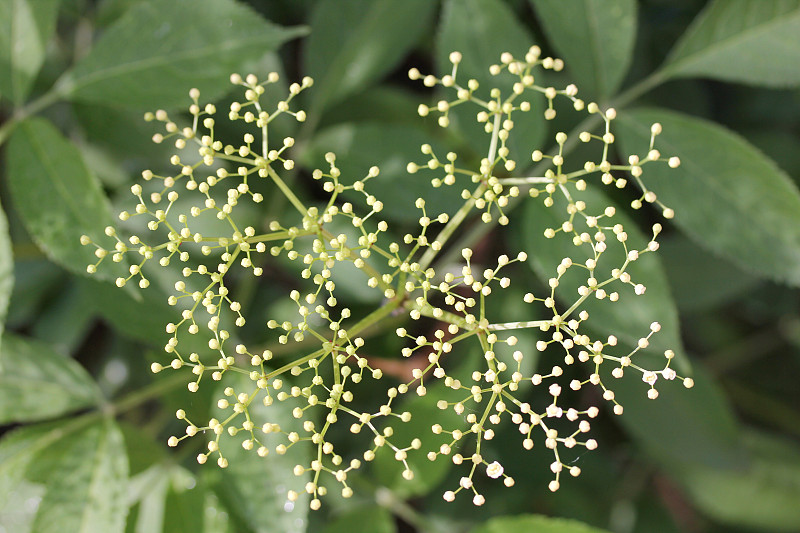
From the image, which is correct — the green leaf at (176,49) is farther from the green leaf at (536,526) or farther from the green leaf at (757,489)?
the green leaf at (757,489)

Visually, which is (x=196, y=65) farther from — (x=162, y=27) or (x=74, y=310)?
(x=74, y=310)

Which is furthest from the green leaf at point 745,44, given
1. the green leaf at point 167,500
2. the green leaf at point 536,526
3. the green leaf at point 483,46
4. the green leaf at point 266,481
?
the green leaf at point 167,500

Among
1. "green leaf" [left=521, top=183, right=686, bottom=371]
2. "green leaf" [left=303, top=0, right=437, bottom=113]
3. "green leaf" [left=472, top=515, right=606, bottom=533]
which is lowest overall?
"green leaf" [left=472, top=515, right=606, bottom=533]

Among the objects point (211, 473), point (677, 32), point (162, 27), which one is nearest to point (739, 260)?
point (677, 32)

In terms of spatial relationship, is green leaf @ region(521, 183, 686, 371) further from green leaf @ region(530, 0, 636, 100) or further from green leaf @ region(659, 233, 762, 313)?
green leaf @ region(659, 233, 762, 313)

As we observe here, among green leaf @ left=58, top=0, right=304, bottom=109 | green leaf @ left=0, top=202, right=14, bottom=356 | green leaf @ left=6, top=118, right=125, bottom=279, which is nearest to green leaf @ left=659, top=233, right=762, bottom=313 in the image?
green leaf @ left=58, top=0, right=304, bottom=109

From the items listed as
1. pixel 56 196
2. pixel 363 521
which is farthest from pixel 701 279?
pixel 56 196

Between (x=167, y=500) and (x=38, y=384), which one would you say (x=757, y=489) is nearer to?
(x=167, y=500)
